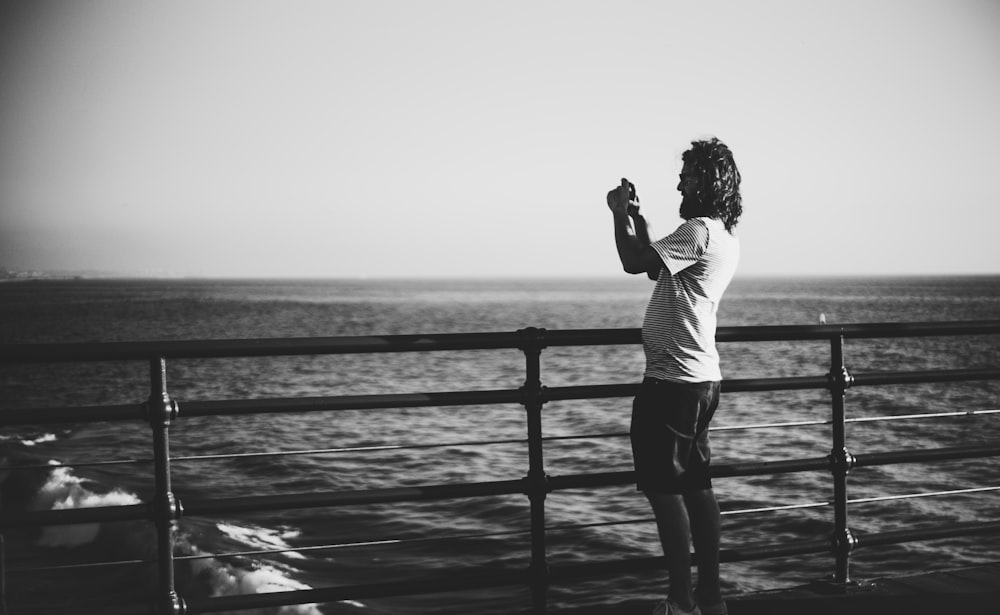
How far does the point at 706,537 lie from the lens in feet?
11.1

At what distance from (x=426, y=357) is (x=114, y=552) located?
112ft

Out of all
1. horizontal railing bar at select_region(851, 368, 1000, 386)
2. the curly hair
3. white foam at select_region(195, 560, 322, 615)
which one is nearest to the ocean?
white foam at select_region(195, 560, 322, 615)

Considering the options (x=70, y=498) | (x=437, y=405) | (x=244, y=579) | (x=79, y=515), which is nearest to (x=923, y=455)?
(x=437, y=405)

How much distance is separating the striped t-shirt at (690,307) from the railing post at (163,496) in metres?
1.61

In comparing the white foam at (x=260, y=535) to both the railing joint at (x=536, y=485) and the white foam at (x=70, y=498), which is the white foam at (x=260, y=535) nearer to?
the white foam at (x=70, y=498)

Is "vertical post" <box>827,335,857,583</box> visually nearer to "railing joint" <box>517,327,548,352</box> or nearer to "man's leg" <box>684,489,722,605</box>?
"man's leg" <box>684,489,722,605</box>

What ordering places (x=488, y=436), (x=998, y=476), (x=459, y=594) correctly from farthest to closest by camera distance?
(x=488, y=436), (x=998, y=476), (x=459, y=594)

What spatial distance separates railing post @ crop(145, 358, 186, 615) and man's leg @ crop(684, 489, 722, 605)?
5.83ft

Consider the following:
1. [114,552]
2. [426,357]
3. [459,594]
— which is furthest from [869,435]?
[426,357]

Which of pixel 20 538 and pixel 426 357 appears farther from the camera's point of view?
pixel 426 357

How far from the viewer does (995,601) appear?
12.2 feet

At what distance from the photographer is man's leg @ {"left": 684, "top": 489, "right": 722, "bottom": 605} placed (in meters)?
3.35

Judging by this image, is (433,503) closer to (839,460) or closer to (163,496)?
(839,460)

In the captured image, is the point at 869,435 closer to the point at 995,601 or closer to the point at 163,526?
the point at 995,601
